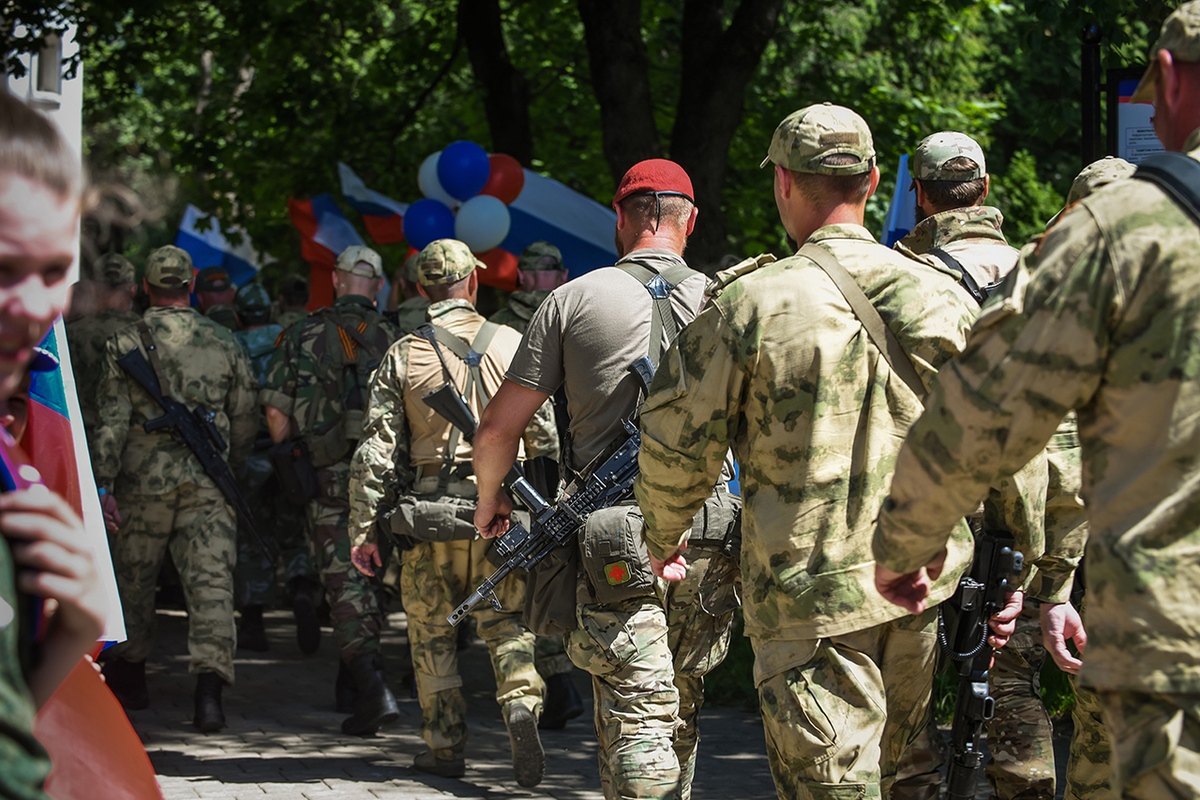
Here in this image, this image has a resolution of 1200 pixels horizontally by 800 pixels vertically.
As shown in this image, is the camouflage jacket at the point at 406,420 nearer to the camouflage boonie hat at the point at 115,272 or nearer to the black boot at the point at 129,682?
the black boot at the point at 129,682

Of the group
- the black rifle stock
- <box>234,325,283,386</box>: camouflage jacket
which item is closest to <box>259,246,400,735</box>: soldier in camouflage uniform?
<box>234,325,283,386</box>: camouflage jacket

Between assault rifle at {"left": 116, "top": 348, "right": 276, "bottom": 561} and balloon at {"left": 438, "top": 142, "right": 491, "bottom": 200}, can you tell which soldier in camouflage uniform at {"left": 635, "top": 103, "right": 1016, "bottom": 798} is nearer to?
assault rifle at {"left": 116, "top": 348, "right": 276, "bottom": 561}

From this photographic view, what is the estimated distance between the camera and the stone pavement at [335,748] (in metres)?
5.26

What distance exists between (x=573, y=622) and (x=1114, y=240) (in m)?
2.28

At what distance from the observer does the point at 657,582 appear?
384 cm

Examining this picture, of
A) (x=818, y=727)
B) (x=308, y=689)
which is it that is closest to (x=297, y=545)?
(x=308, y=689)

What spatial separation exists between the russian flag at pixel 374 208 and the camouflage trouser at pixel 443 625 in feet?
22.0

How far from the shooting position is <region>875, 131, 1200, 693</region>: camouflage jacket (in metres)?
1.98

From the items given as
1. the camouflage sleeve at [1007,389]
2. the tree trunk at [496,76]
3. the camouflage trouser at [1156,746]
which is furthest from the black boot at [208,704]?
the tree trunk at [496,76]

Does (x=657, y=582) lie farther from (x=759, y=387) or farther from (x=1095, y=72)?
(x=1095, y=72)

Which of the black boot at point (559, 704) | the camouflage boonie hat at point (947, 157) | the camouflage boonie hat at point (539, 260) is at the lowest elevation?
the black boot at point (559, 704)

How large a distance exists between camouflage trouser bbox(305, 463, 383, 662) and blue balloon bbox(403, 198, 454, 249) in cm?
311

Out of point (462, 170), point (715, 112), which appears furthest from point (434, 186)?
point (715, 112)

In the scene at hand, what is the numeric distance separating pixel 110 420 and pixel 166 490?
0.45 m
